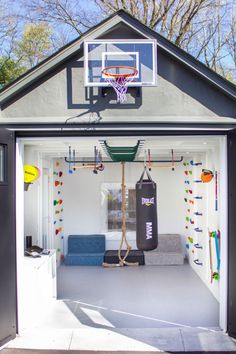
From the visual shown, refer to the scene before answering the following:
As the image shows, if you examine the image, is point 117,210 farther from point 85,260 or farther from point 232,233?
point 232,233

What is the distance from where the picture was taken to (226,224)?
5043 millimetres

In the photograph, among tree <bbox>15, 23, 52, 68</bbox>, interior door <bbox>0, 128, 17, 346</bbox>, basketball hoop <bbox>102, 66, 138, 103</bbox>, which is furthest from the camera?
tree <bbox>15, 23, 52, 68</bbox>

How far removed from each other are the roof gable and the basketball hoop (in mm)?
503

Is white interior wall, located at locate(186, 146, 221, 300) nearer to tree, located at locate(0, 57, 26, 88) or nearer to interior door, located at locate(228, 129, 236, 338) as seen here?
interior door, located at locate(228, 129, 236, 338)

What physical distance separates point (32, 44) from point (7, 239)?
45.2 feet

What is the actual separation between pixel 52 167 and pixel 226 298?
5.77 meters

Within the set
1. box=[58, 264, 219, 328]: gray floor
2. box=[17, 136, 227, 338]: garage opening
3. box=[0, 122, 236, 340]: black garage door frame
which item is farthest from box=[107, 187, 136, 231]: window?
box=[0, 122, 236, 340]: black garage door frame

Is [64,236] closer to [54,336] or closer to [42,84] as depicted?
[54,336]

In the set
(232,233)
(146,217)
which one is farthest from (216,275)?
(232,233)

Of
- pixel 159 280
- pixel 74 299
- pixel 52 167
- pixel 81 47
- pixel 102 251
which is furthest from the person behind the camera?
pixel 102 251

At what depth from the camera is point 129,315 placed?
5906 millimetres

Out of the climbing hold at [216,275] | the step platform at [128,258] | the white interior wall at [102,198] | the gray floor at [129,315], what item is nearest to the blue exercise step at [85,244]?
the white interior wall at [102,198]

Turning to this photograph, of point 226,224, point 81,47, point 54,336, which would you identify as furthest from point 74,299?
point 81,47

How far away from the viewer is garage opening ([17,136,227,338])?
5496 millimetres
